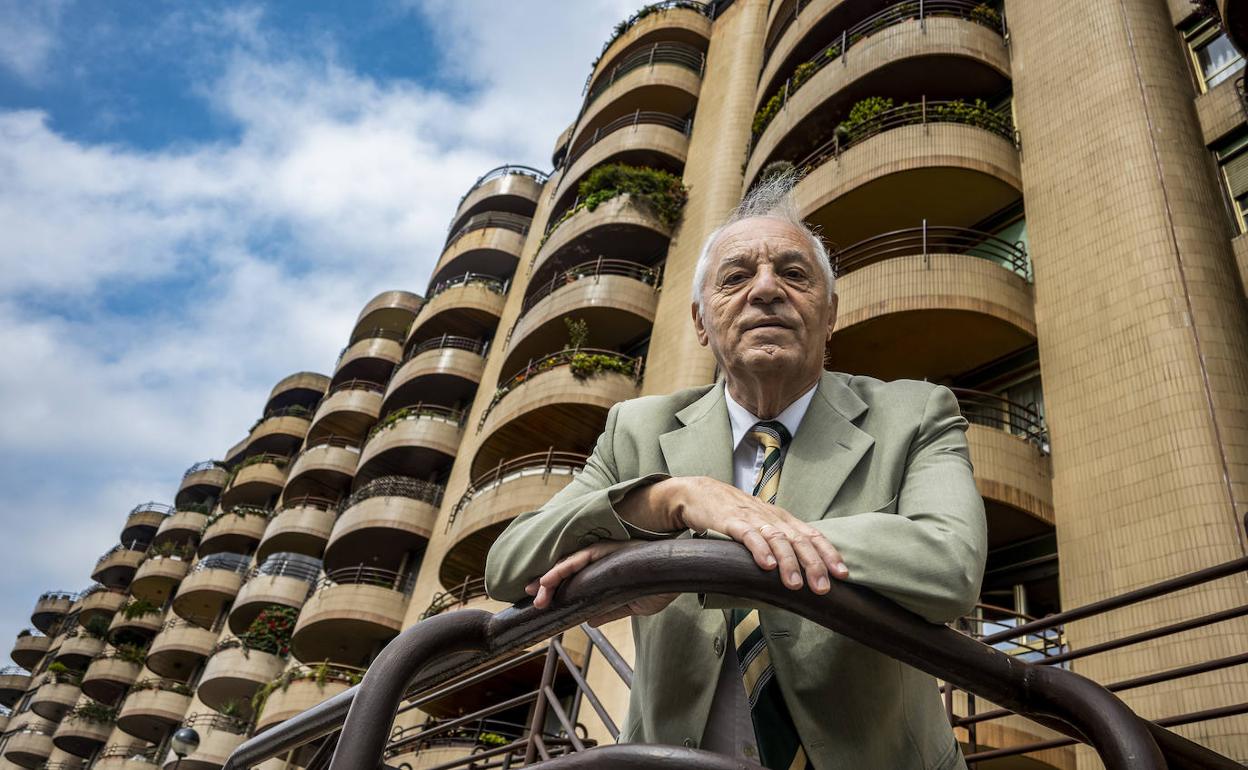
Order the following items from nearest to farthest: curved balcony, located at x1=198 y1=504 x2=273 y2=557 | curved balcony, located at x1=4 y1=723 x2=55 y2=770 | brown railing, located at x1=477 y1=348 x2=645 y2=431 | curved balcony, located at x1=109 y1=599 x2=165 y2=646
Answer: brown railing, located at x1=477 y1=348 x2=645 y2=431
curved balcony, located at x1=198 y1=504 x2=273 y2=557
curved balcony, located at x1=109 y1=599 x2=165 y2=646
curved balcony, located at x1=4 y1=723 x2=55 y2=770

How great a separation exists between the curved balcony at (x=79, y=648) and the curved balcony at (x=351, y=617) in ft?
94.4

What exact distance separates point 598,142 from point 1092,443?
17364 millimetres

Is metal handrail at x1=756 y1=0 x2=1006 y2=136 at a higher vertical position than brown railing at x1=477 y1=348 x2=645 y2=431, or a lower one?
higher

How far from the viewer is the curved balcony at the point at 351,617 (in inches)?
902

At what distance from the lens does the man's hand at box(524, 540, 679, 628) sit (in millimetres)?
1415

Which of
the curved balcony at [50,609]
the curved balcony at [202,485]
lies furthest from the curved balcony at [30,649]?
the curved balcony at [202,485]

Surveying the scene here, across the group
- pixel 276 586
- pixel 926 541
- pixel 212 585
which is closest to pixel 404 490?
pixel 276 586

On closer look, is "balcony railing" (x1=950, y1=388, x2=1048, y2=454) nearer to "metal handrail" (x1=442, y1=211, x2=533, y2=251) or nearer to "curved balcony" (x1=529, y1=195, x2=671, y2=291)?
"curved balcony" (x1=529, y1=195, x2=671, y2=291)

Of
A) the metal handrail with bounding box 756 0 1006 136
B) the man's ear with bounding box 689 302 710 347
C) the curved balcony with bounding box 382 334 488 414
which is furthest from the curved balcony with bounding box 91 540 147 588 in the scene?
the man's ear with bounding box 689 302 710 347

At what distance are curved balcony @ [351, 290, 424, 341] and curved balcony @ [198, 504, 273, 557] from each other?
8.26 metres

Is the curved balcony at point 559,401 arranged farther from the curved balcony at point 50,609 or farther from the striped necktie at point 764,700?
the curved balcony at point 50,609

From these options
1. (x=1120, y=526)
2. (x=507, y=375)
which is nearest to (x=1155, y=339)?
(x=1120, y=526)

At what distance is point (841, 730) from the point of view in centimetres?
161

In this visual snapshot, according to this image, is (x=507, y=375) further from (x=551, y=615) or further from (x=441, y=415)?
(x=551, y=615)
